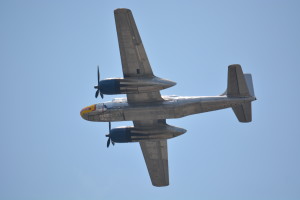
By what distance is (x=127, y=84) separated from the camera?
3684 centimetres

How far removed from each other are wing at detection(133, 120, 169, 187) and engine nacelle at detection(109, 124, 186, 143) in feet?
6.43

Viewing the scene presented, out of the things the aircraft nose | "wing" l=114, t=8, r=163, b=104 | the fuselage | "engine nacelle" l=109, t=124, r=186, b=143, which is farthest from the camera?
"engine nacelle" l=109, t=124, r=186, b=143

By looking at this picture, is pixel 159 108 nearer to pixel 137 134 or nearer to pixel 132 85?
pixel 132 85

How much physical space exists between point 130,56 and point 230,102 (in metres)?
9.66

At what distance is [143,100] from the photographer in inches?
1521

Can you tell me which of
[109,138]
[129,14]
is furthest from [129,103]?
[129,14]

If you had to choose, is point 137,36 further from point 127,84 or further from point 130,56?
point 127,84

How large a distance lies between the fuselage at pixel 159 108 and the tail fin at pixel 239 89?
53 centimetres

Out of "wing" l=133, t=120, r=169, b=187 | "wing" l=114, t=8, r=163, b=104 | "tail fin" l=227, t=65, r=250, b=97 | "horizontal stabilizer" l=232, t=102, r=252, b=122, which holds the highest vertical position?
"wing" l=114, t=8, r=163, b=104

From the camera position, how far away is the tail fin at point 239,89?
37.1 meters

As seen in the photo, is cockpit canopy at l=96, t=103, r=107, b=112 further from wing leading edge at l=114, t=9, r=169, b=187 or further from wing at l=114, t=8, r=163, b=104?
wing at l=114, t=8, r=163, b=104

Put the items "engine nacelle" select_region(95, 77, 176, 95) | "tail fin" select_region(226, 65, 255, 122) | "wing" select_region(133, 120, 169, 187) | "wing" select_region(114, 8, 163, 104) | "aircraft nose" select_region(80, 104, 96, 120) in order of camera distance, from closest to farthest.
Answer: "wing" select_region(114, 8, 163, 104), "engine nacelle" select_region(95, 77, 176, 95), "tail fin" select_region(226, 65, 255, 122), "aircraft nose" select_region(80, 104, 96, 120), "wing" select_region(133, 120, 169, 187)

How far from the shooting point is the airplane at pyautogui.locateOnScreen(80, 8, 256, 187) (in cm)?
3572

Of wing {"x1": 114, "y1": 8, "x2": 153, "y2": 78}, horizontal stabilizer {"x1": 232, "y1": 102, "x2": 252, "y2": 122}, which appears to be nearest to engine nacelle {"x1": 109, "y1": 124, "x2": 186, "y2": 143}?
horizontal stabilizer {"x1": 232, "y1": 102, "x2": 252, "y2": 122}
